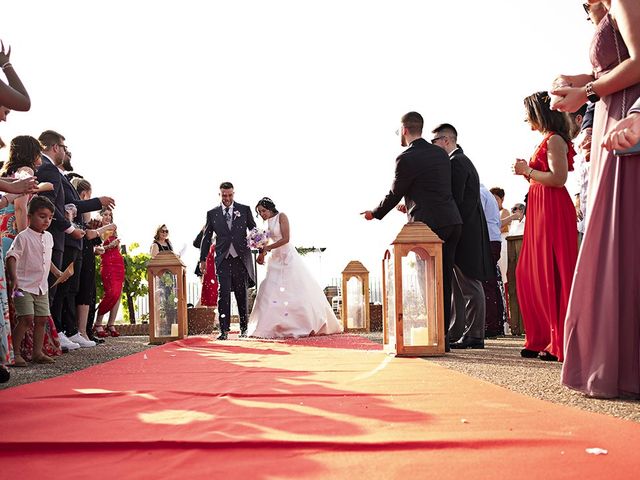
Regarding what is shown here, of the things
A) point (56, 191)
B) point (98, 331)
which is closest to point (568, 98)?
point (56, 191)

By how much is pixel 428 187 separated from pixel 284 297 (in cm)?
447

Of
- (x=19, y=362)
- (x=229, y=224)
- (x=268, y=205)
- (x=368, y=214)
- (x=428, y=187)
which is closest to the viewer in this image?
(x=19, y=362)

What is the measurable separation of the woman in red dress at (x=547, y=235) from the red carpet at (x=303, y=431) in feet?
4.11

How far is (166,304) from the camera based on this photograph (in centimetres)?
1073

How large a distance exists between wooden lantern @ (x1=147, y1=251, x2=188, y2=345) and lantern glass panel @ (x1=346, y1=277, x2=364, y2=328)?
3.36 meters

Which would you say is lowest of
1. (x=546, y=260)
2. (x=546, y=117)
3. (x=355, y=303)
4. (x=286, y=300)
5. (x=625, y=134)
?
(x=355, y=303)

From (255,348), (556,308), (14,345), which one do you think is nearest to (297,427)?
(556,308)

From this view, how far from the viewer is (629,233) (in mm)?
3494

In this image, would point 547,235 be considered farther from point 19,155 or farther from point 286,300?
point 286,300

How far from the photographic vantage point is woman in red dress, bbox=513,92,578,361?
213 inches

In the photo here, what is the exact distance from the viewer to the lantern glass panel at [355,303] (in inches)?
511

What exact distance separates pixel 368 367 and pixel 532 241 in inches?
62.0

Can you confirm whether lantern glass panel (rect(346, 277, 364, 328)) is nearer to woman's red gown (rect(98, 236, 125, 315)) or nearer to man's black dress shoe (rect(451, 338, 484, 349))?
woman's red gown (rect(98, 236, 125, 315))

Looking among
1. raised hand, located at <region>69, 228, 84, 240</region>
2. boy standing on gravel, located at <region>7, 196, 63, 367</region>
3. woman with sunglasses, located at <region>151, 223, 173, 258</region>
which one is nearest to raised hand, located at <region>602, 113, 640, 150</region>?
boy standing on gravel, located at <region>7, 196, 63, 367</region>
